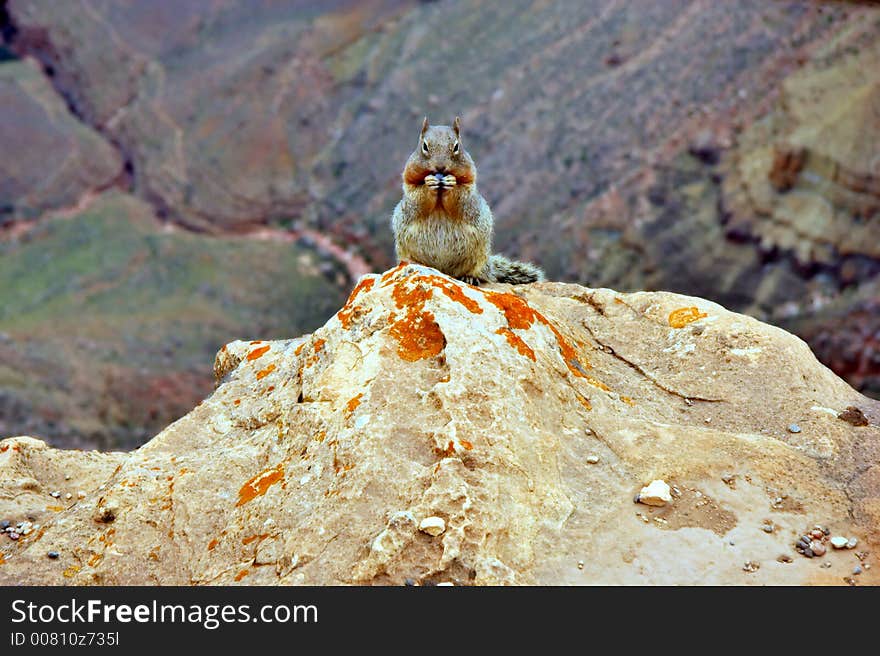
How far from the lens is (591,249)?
32.3m

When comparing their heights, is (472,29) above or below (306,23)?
below

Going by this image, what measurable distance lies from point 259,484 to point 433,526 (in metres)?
1.60

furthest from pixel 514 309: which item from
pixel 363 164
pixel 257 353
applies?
pixel 363 164

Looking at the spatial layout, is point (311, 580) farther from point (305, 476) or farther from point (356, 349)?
point (356, 349)

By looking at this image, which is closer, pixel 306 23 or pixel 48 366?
pixel 48 366

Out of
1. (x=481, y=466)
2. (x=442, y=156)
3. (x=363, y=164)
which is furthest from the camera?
(x=363, y=164)

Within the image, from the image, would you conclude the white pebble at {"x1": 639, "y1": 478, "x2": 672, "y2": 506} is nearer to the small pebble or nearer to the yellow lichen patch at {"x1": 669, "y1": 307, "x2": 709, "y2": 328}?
the small pebble

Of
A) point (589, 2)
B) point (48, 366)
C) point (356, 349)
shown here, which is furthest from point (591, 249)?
point (356, 349)

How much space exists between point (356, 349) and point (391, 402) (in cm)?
76

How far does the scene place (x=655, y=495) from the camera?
6.90m

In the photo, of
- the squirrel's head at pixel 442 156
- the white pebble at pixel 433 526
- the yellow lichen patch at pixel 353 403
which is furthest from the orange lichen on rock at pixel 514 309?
the squirrel's head at pixel 442 156

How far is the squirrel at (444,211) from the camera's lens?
35.1ft

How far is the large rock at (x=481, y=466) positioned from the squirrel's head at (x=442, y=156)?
2511mm

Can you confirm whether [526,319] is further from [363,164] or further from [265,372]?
[363,164]
